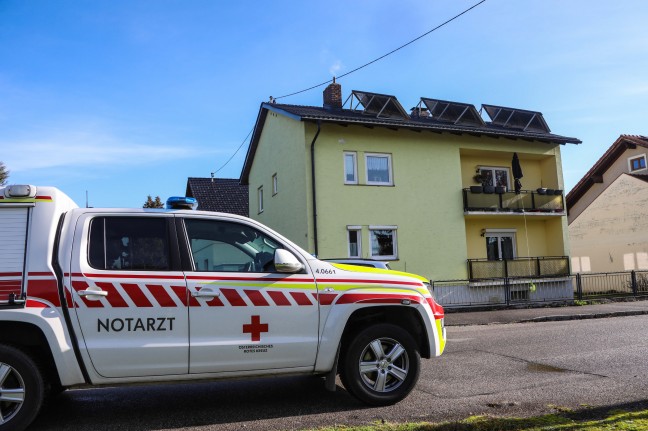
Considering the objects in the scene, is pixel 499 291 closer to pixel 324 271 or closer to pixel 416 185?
pixel 416 185

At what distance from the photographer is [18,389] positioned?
14.4 feet

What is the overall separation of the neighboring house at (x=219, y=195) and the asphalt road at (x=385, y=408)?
79.1ft

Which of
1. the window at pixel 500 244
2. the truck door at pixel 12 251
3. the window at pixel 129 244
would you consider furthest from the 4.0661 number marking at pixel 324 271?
Result: the window at pixel 500 244

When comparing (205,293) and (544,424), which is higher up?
(205,293)

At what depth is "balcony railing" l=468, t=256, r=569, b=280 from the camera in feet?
70.9

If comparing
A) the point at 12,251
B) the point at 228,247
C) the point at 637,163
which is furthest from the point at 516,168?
the point at 12,251

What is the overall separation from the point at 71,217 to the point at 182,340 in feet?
4.75

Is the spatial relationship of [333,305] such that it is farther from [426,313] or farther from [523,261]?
[523,261]

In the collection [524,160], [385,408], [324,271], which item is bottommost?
[385,408]

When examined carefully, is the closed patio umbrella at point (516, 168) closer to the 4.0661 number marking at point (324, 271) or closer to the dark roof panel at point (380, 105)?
the dark roof panel at point (380, 105)

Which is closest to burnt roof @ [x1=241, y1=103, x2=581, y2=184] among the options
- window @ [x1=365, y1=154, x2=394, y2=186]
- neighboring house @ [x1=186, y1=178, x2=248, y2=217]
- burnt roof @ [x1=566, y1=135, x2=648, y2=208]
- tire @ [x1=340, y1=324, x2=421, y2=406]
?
window @ [x1=365, y1=154, x2=394, y2=186]

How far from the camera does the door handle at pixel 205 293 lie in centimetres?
471

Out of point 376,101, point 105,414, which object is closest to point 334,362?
point 105,414

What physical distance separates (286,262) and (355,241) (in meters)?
15.3
